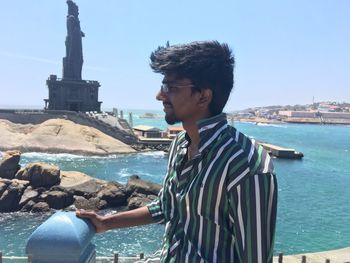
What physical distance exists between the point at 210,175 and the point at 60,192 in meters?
23.0

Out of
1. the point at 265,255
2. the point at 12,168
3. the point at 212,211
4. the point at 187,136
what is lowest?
the point at 12,168

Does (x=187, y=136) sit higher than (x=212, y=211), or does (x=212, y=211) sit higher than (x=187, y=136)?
(x=187, y=136)

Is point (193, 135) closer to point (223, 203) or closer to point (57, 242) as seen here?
point (223, 203)

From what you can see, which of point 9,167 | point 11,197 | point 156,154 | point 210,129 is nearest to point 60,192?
point 11,197

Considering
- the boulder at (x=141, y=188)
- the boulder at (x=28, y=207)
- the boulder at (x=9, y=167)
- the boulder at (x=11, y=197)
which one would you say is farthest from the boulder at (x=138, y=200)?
the boulder at (x=9, y=167)

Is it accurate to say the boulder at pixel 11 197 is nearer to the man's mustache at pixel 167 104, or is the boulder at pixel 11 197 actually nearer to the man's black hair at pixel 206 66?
the man's mustache at pixel 167 104

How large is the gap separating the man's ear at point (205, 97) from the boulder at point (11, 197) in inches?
883

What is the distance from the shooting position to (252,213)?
1730 mm

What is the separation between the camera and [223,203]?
1.84 meters

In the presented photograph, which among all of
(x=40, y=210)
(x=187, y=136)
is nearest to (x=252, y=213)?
(x=187, y=136)

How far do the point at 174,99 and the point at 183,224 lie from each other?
2.05ft

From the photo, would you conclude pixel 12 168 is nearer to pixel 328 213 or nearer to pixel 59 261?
pixel 328 213

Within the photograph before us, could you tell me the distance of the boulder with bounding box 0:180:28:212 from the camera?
22288mm

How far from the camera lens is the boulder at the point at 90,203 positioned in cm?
2324
